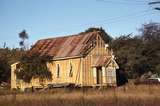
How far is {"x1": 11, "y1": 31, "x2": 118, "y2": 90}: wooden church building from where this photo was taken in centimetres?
5134

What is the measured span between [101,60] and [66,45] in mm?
5270

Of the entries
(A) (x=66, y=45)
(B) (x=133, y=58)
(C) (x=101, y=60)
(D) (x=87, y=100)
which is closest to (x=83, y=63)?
(C) (x=101, y=60)

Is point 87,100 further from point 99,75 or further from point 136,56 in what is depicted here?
point 136,56

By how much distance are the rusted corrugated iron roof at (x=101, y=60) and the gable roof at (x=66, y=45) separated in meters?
2.23

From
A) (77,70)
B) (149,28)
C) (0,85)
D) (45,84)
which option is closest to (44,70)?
(45,84)

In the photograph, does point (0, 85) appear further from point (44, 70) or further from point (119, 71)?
point (119, 71)

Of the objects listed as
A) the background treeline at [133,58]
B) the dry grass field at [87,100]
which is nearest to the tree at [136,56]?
the background treeline at [133,58]

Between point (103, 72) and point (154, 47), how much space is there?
15.7m

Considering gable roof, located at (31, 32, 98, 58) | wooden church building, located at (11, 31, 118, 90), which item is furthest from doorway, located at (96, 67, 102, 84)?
gable roof, located at (31, 32, 98, 58)

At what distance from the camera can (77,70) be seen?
51.3 meters

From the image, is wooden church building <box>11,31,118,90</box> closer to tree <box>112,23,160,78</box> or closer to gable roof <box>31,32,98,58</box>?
gable roof <box>31,32,98,58</box>

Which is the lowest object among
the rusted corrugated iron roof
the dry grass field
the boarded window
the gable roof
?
the dry grass field

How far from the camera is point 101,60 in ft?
172

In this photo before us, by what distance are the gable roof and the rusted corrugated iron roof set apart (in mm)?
2228
